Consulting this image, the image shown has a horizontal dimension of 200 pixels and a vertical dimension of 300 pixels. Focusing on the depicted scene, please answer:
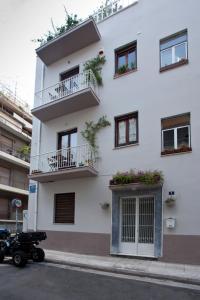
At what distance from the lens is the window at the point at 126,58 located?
13560 millimetres

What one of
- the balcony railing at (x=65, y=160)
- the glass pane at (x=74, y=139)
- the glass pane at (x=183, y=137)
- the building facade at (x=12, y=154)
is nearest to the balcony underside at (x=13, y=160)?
the building facade at (x=12, y=154)

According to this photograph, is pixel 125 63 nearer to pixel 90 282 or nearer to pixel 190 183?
pixel 190 183

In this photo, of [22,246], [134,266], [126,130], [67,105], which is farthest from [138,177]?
[67,105]

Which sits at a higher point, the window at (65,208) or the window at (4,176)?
the window at (4,176)

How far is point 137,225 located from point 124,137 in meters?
3.45

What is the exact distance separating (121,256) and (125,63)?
306 inches

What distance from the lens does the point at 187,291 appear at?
24.8 feet

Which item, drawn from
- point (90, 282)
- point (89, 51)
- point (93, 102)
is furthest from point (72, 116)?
point (90, 282)

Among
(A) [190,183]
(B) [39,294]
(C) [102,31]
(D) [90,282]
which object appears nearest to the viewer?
(B) [39,294]

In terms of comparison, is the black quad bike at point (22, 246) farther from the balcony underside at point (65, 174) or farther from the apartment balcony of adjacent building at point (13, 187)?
the apartment balcony of adjacent building at point (13, 187)

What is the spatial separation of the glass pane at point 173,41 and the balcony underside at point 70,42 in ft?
11.1

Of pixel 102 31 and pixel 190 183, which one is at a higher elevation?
pixel 102 31

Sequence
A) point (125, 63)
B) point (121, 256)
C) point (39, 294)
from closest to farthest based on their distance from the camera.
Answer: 1. point (39, 294)
2. point (121, 256)
3. point (125, 63)

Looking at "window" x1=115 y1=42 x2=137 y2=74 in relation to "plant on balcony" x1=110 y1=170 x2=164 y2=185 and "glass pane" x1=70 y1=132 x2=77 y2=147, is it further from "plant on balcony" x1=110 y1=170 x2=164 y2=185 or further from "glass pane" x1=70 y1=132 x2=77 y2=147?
"plant on balcony" x1=110 y1=170 x2=164 y2=185
